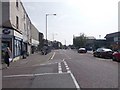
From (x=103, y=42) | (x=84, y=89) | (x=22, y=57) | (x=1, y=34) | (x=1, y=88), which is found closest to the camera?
(x=84, y=89)

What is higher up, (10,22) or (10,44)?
(10,22)

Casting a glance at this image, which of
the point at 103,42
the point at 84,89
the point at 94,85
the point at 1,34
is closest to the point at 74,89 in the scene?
the point at 84,89

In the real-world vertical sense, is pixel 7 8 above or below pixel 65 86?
above

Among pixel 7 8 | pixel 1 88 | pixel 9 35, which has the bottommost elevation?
pixel 1 88

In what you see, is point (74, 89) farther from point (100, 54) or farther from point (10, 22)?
point (100, 54)

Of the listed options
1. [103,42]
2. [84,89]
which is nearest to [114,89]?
[84,89]

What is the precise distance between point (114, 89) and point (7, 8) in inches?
902

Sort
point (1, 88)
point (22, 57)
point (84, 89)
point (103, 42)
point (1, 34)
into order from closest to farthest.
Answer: point (84, 89), point (1, 88), point (1, 34), point (22, 57), point (103, 42)

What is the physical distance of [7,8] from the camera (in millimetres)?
31781

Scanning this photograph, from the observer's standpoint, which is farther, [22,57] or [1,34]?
[22,57]

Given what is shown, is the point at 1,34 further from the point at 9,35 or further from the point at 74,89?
the point at 74,89

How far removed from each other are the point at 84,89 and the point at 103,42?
10453 centimetres

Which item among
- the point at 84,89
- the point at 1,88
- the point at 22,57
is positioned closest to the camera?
the point at 84,89

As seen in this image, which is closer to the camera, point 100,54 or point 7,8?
point 7,8
